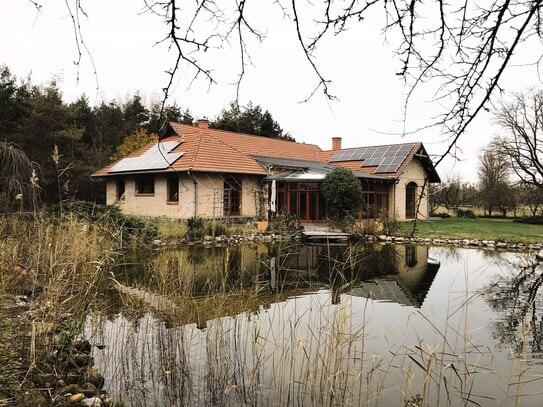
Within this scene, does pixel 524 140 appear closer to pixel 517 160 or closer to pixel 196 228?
pixel 517 160

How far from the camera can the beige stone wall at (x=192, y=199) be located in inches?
695

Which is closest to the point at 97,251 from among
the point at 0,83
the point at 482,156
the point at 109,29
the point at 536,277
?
the point at 109,29

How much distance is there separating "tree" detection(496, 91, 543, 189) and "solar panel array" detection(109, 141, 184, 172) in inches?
753

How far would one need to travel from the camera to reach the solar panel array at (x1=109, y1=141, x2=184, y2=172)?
18.5 m

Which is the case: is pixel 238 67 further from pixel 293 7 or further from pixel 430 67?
pixel 430 67

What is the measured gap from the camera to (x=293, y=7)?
5.51 feet

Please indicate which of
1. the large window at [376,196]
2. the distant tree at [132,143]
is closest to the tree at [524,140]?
the large window at [376,196]

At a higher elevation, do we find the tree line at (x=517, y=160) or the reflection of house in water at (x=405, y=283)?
the tree line at (x=517, y=160)

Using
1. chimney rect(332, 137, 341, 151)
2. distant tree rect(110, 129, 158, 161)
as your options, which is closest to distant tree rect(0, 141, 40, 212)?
distant tree rect(110, 129, 158, 161)

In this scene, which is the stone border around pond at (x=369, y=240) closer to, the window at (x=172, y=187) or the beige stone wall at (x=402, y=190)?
the window at (x=172, y=187)

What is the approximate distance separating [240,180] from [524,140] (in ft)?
59.7

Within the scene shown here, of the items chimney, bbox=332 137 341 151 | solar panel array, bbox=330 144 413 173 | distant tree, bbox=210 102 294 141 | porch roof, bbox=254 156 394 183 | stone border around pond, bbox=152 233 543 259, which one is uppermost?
distant tree, bbox=210 102 294 141

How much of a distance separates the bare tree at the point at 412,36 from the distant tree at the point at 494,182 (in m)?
26.6

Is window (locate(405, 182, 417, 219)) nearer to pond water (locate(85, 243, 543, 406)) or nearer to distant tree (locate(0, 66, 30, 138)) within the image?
A: pond water (locate(85, 243, 543, 406))
